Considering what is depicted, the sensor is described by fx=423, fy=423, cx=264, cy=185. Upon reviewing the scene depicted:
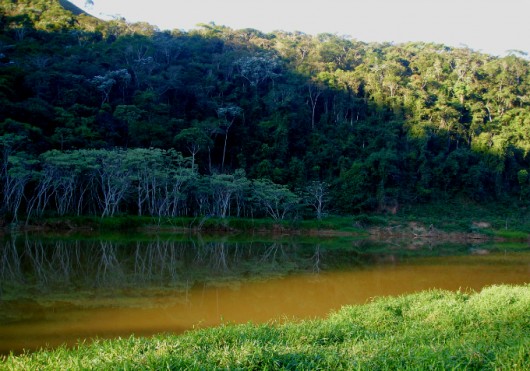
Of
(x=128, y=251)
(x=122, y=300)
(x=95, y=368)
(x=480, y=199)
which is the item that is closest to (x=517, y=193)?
(x=480, y=199)

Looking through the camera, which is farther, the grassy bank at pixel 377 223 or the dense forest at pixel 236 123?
the dense forest at pixel 236 123

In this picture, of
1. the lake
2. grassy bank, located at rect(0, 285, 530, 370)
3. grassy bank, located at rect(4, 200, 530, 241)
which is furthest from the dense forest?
grassy bank, located at rect(0, 285, 530, 370)

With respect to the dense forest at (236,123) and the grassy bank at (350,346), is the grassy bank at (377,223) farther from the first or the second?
the grassy bank at (350,346)

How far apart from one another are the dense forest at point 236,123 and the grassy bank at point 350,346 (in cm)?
2782

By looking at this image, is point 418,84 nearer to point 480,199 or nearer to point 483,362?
point 480,199

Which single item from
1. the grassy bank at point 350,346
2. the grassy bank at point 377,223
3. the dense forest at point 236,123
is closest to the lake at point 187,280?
the grassy bank at point 350,346

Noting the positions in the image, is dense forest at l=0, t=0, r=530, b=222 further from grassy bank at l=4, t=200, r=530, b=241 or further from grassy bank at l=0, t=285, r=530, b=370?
grassy bank at l=0, t=285, r=530, b=370

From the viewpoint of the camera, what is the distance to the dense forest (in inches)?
1388

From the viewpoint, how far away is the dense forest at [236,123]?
35.2m

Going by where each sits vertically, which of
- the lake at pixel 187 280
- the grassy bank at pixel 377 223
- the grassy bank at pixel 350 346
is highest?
the grassy bank at pixel 350 346

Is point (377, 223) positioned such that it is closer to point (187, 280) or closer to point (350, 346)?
point (187, 280)

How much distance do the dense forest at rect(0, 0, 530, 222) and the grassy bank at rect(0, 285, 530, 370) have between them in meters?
27.8

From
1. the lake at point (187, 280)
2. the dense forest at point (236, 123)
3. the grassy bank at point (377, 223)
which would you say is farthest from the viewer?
the dense forest at point (236, 123)

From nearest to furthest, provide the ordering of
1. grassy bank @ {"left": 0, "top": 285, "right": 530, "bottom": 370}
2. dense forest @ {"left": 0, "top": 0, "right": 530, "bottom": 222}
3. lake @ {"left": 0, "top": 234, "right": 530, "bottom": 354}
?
grassy bank @ {"left": 0, "top": 285, "right": 530, "bottom": 370}
lake @ {"left": 0, "top": 234, "right": 530, "bottom": 354}
dense forest @ {"left": 0, "top": 0, "right": 530, "bottom": 222}
